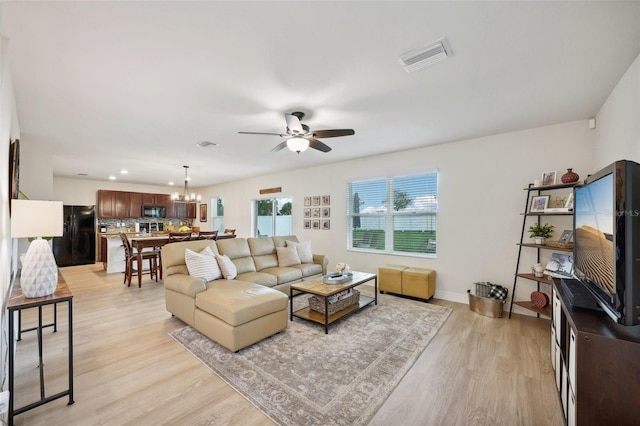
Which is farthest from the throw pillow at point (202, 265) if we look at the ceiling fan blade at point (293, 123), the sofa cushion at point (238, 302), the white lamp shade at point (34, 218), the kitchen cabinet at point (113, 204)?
the kitchen cabinet at point (113, 204)

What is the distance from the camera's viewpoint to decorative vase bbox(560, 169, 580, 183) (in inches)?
120

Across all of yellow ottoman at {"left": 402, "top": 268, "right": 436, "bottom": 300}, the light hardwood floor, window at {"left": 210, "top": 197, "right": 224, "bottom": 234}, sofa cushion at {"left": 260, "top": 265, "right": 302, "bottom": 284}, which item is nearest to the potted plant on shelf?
the light hardwood floor

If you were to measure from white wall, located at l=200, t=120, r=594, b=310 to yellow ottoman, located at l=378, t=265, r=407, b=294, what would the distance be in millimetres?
472

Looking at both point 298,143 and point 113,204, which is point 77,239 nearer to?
point 113,204

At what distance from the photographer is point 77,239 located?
7414 mm

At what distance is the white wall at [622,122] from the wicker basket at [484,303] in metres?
1.94

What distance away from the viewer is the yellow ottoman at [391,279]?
4289 mm

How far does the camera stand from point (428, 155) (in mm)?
4406

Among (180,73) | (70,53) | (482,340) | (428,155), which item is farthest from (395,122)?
(70,53)

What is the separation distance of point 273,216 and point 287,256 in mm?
2691

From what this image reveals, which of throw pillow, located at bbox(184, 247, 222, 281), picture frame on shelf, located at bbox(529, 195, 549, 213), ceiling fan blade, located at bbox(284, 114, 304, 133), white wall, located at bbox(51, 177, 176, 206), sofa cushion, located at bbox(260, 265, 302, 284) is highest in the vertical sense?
ceiling fan blade, located at bbox(284, 114, 304, 133)

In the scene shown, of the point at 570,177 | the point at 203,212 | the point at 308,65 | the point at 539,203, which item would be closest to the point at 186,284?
the point at 308,65

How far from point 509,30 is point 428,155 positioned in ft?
9.13

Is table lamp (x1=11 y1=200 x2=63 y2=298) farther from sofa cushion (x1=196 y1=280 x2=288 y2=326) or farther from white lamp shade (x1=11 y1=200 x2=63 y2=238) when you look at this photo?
sofa cushion (x1=196 y1=280 x2=288 y2=326)
